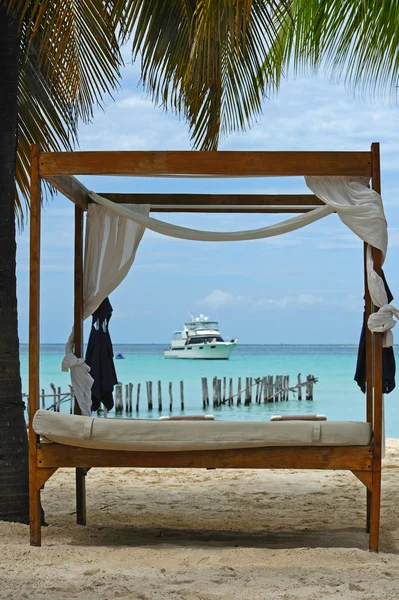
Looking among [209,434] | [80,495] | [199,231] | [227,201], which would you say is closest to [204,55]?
[227,201]

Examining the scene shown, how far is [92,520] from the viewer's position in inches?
213

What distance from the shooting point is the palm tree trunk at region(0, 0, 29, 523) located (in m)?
5.06

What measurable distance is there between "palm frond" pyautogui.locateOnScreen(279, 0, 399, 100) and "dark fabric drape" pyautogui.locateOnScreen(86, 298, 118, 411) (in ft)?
11.0

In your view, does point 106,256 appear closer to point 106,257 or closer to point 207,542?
point 106,257

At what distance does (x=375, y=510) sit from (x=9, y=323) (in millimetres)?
2493

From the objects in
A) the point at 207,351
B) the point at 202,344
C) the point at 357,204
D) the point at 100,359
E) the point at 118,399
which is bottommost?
the point at 207,351

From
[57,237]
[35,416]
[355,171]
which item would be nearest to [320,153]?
[355,171]

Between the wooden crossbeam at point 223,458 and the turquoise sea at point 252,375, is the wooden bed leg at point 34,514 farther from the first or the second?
the turquoise sea at point 252,375

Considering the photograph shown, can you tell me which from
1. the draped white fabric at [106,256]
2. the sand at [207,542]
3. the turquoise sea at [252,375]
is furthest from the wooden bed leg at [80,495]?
the turquoise sea at [252,375]

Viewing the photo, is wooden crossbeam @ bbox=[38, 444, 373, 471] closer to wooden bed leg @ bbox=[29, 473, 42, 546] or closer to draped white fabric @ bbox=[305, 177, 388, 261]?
wooden bed leg @ bbox=[29, 473, 42, 546]

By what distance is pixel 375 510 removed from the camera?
443 centimetres

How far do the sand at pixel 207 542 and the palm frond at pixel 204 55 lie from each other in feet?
9.23

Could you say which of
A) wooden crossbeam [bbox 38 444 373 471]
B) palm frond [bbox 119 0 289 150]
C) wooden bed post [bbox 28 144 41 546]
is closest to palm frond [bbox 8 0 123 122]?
palm frond [bbox 119 0 289 150]

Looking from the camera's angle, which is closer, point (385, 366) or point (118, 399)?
point (385, 366)
